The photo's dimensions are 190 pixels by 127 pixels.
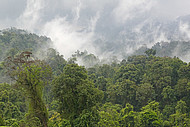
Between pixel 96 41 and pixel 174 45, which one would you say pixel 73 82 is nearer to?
pixel 174 45

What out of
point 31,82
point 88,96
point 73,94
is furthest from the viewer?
point 73,94

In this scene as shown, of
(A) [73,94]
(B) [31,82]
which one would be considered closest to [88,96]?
(A) [73,94]

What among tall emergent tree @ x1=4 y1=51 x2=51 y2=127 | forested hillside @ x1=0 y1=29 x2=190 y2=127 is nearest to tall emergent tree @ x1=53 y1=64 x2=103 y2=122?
forested hillside @ x1=0 y1=29 x2=190 y2=127

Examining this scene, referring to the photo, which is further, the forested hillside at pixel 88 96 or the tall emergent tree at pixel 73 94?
the tall emergent tree at pixel 73 94

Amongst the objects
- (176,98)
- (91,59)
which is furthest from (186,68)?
(91,59)

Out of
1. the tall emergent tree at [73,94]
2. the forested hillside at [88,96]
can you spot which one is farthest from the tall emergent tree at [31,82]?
the tall emergent tree at [73,94]

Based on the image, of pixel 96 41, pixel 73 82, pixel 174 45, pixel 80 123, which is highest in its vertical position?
pixel 96 41

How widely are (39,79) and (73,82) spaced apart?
2.07 metres

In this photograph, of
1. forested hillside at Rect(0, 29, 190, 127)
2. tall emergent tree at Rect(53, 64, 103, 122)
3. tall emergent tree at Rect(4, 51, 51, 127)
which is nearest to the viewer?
tall emergent tree at Rect(4, 51, 51, 127)

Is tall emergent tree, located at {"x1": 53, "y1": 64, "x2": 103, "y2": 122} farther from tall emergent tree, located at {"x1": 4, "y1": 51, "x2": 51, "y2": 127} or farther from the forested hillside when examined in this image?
tall emergent tree, located at {"x1": 4, "y1": 51, "x2": 51, "y2": 127}

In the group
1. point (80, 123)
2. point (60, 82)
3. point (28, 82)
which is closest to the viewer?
point (28, 82)

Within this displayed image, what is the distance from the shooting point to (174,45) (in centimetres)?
5950

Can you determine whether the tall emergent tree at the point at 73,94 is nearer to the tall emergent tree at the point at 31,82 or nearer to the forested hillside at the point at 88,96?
the forested hillside at the point at 88,96

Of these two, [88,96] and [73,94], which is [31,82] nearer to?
[73,94]
